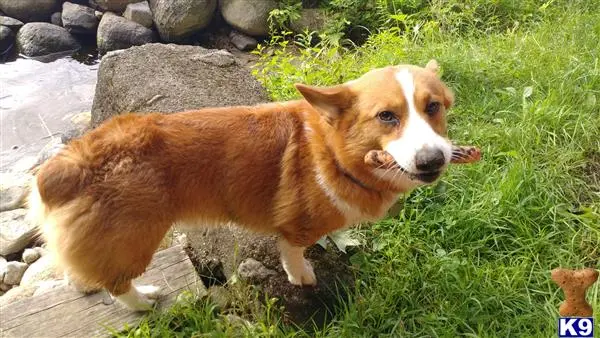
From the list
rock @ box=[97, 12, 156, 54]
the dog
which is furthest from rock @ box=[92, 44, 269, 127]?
rock @ box=[97, 12, 156, 54]

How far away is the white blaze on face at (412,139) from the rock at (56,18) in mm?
7465

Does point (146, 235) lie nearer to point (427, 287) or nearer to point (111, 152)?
point (111, 152)

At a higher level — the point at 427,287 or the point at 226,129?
the point at 226,129

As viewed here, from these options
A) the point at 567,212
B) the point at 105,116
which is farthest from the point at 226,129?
the point at 105,116

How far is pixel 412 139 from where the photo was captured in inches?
78.6

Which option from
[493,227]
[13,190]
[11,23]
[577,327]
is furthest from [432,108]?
[11,23]

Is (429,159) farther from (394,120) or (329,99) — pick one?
(329,99)

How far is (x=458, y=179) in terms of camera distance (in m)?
3.29

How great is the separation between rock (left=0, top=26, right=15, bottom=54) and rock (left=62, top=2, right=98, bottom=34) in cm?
78

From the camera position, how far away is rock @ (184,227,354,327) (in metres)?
2.75

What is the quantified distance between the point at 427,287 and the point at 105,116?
10.6 feet

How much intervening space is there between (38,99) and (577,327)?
645 centimetres

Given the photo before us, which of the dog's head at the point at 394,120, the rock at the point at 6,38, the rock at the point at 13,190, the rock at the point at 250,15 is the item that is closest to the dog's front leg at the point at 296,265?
the dog's head at the point at 394,120

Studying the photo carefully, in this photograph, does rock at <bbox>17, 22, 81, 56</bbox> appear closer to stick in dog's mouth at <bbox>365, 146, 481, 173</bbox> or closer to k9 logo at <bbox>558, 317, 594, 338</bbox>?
stick in dog's mouth at <bbox>365, 146, 481, 173</bbox>
